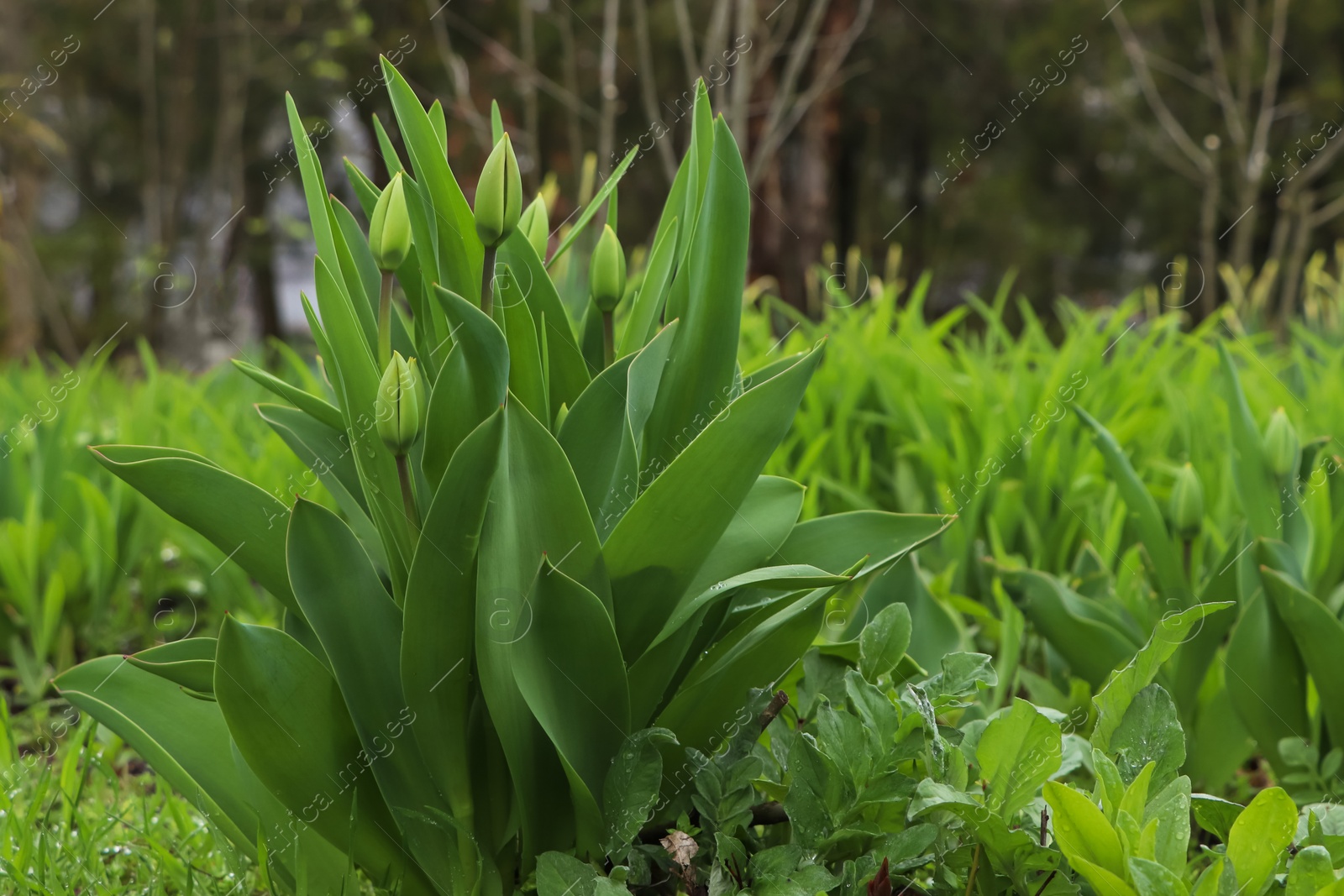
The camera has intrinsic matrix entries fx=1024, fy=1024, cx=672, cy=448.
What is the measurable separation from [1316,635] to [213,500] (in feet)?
3.89

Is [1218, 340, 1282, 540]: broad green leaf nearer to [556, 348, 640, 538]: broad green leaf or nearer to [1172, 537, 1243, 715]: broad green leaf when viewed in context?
[1172, 537, 1243, 715]: broad green leaf

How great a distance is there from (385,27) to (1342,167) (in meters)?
11.1

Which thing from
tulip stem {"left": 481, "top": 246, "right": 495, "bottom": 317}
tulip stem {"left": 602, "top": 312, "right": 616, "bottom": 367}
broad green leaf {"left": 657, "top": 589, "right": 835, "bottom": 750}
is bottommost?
broad green leaf {"left": 657, "top": 589, "right": 835, "bottom": 750}

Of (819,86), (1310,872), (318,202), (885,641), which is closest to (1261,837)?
(1310,872)

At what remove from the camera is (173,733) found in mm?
951

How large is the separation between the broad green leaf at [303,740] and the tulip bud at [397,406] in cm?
18

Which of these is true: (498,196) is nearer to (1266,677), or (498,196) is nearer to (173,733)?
(173,733)

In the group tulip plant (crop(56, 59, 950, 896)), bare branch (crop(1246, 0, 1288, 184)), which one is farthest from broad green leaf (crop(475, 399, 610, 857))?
bare branch (crop(1246, 0, 1288, 184))

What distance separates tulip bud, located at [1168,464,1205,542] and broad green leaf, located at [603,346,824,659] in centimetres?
68

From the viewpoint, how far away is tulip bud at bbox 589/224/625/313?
2.89 feet

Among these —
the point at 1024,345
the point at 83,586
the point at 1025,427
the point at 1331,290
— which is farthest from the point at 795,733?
the point at 1331,290

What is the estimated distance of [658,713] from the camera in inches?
37.9

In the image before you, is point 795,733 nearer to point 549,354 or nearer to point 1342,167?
point 549,354

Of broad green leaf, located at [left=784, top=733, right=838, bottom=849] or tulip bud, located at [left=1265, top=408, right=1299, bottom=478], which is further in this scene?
tulip bud, located at [left=1265, top=408, right=1299, bottom=478]
